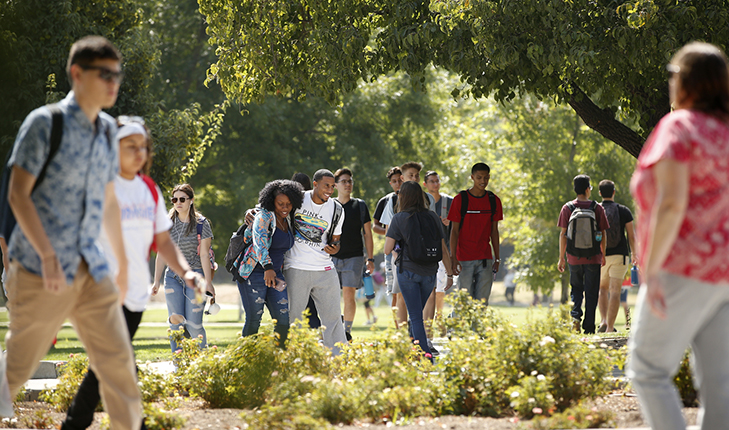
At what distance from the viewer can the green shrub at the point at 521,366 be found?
16.5 feet

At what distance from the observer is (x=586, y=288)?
10.5 m

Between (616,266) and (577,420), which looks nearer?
(577,420)

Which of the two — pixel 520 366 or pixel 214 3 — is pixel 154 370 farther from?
pixel 214 3

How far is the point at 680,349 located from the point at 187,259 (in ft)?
19.9

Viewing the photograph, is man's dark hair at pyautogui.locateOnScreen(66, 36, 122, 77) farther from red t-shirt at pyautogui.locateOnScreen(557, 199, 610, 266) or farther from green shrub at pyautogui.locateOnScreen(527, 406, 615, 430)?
red t-shirt at pyautogui.locateOnScreen(557, 199, 610, 266)

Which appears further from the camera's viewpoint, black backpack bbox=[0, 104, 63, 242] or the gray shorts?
the gray shorts

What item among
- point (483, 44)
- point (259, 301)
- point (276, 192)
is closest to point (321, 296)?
point (259, 301)

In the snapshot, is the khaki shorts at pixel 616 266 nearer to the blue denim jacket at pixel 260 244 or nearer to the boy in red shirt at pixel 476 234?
the boy in red shirt at pixel 476 234

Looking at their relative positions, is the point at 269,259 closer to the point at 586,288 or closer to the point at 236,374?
the point at 236,374

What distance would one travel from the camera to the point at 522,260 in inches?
815

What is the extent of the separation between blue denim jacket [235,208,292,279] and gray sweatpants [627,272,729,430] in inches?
167

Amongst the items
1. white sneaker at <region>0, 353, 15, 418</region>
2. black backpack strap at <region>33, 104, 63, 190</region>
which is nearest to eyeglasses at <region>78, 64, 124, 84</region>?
black backpack strap at <region>33, 104, 63, 190</region>

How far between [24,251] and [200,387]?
2.51m

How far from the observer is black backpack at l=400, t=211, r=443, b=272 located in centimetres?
780
